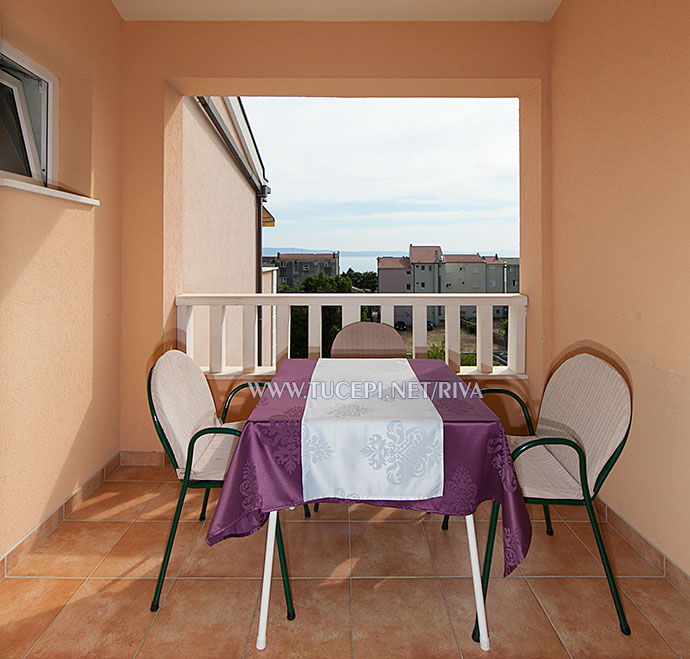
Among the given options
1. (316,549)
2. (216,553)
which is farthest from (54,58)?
(316,549)

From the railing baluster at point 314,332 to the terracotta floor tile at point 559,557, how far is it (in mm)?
1674

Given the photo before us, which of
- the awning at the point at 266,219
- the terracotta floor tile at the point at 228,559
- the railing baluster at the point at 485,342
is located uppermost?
the awning at the point at 266,219

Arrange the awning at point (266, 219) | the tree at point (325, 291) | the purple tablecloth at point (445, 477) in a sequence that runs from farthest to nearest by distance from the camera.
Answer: the awning at point (266, 219) → the tree at point (325, 291) → the purple tablecloth at point (445, 477)

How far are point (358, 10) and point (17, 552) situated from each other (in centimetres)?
341

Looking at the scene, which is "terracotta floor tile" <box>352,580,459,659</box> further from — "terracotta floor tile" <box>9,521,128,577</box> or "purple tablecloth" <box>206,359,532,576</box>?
"terracotta floor tile" <box>9,521,128,577</box>

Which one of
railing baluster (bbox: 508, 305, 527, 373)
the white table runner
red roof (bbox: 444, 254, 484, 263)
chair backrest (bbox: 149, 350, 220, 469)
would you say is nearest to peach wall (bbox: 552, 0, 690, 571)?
railing baluster (bbox: 508, 305, 527, 373)

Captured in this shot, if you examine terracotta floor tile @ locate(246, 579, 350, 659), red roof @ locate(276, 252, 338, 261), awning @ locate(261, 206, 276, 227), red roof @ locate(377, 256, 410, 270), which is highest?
awning @ locate(261, 206, 276, 227)

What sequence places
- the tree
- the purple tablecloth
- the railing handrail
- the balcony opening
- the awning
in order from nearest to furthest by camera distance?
the purple tablecloth
the railing handrail
the balcony opening
the tree
the awning

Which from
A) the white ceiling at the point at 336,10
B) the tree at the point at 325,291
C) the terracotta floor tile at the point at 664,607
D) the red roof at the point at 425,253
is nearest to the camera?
the terracotta floor tile at the point at 664,607

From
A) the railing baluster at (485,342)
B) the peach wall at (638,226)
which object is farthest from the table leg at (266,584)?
the railing baluster at (485,342)

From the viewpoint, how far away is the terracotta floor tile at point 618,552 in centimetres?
211

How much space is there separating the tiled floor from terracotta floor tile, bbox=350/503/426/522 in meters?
0.02

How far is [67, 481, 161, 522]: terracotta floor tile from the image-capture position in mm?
2602

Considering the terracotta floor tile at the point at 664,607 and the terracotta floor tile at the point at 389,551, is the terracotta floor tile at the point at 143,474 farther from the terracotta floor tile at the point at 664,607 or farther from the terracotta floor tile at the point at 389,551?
the terracotta floor tile at the point at 664,607
